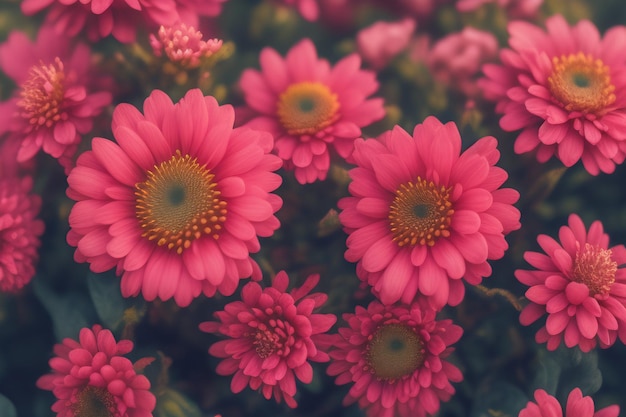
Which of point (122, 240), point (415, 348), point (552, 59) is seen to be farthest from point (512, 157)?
point (122, 240)

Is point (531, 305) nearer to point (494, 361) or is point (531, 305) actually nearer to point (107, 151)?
point (494, 361)

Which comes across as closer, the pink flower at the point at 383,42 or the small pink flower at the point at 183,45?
the small pink flower at the point at 183,45

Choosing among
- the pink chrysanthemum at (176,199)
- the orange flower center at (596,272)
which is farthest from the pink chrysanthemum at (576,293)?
the pink chrysanthemum at (176,199)

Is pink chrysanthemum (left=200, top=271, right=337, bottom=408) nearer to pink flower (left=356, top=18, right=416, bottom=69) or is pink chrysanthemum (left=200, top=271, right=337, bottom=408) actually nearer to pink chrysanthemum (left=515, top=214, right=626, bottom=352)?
→ pink chrysanthemum (left=515, top=214, right=626, bottom=352)

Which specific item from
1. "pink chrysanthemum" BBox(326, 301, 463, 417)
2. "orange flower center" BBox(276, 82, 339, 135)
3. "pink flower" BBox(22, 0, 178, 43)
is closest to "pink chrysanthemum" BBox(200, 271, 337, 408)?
"pink chrysanthemum" BBox(326, 301, 463, 417)

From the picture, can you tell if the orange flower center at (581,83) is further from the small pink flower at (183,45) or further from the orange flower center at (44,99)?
the orange flower center at (44,99)
